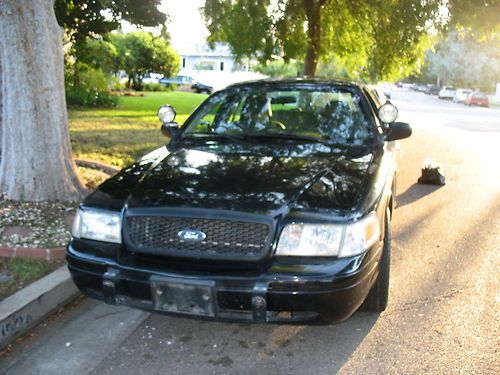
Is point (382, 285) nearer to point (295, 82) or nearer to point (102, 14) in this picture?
point (295, 82)

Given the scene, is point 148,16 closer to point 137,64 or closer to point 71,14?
point 71,14

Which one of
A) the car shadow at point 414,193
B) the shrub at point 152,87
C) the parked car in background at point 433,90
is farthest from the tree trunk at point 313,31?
the parked car in background at point 433,90

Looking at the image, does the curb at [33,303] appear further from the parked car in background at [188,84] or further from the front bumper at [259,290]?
the parked car in background at [188,84]

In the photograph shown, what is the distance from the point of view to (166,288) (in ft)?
9.44

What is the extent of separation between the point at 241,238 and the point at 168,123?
2.03m

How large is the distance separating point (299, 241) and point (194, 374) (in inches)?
38.5

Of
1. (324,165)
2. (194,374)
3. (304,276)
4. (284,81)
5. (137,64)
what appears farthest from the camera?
(137,64)

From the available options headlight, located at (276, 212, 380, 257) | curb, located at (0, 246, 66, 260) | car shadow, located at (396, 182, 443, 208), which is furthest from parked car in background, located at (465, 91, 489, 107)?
headlight, located at (276, 212, 380, 257)

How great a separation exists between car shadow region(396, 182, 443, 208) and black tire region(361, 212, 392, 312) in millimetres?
3360

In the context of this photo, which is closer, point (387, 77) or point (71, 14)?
point (71, 14)

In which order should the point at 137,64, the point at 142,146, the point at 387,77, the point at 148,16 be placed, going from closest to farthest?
the point at 142,146 → the point at 148,16 → the point at 387,77 → the point at 137,64

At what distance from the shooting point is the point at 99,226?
317cm

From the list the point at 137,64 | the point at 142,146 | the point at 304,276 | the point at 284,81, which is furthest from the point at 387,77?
the point at 137,64

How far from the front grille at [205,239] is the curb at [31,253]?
1505mm
